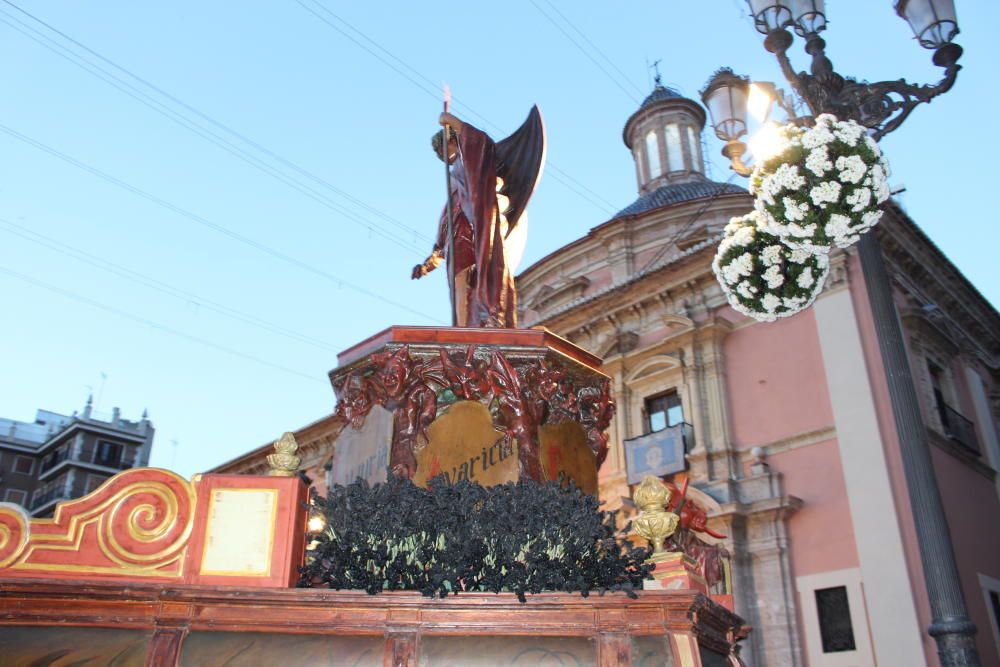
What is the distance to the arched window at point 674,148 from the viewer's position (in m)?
27.5

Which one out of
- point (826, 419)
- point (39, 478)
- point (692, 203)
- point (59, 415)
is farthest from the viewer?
point (59, 415)

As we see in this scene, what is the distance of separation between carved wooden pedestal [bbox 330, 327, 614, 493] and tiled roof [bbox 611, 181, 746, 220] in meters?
18.9

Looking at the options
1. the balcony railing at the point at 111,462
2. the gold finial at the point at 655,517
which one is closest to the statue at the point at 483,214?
the gold finial at the point at 655,517

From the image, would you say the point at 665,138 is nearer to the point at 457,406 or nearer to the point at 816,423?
the point at 816,423

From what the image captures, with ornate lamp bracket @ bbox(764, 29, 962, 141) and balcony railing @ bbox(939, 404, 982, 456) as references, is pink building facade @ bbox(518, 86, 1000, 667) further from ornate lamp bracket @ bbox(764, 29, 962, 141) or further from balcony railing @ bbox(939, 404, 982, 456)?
ornate lamp bracket @ bbox(764, 29, 962, 141)

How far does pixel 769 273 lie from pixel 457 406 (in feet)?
8.79

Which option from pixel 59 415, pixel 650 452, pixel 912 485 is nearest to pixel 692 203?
pixel 650 452

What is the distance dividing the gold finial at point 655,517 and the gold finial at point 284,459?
69.3 inches

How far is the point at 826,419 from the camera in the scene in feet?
53.3

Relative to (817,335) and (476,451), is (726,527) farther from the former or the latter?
(476,451)

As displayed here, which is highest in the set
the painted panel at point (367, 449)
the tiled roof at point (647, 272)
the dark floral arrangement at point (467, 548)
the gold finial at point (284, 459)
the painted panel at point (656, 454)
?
the tiled roof at point (647, 272)

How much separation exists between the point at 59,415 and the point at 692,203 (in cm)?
6175

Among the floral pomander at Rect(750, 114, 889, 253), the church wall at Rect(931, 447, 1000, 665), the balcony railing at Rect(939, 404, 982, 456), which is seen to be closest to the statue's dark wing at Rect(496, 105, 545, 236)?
the floral pomander at Rect(750, 114, 889, 253)

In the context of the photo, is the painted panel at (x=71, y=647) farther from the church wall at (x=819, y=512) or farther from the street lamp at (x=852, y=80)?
the church wall at (x=819, y=512)
